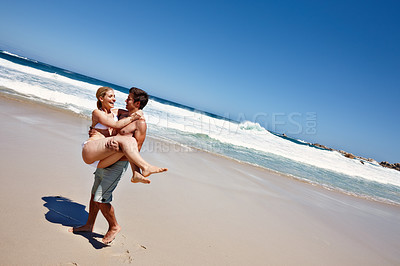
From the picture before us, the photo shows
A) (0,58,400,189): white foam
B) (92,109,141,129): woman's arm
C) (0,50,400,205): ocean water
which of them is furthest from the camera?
(0,58,400,189): white foam

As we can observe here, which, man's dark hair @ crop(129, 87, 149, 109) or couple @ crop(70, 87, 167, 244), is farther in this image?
man's dark hair @ crop(129, 87, 149, 109)

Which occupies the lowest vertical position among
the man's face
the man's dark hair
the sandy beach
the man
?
the sandy beach

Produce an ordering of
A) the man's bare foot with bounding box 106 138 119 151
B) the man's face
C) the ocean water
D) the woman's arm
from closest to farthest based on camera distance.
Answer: the man's bare foot with bounding box 106 138 119 151
the woman's arm
the man's face
the ocean water

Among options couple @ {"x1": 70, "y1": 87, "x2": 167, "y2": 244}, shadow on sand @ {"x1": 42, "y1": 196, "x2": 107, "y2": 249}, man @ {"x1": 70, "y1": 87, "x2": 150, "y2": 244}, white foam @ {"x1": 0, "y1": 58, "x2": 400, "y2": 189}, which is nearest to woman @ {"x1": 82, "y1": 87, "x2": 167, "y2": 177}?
couple @ {"x1": 70, "y1": 87, "x2": 167, "y2": 244}

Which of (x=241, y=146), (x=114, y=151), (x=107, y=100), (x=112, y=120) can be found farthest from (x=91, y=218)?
(x=241, y=146)

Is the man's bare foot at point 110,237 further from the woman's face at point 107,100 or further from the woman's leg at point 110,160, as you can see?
the woman's face at point 107,100

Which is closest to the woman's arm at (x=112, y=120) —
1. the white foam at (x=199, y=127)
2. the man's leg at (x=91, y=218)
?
the man's leg at (x=91, y=218)

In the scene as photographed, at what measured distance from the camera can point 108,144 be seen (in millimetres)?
2445

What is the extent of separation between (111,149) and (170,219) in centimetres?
180

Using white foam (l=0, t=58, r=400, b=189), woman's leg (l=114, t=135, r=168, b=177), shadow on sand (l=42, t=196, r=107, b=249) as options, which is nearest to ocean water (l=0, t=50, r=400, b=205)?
white foam (l=0, t=58, r=400, b=189)

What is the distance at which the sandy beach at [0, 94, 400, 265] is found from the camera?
263 centimetres

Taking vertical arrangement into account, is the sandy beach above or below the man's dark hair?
below

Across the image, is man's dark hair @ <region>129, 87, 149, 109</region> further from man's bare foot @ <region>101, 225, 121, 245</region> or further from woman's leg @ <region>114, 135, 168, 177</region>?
man's bare foot @ <region>101, 225, 121, 245</region>

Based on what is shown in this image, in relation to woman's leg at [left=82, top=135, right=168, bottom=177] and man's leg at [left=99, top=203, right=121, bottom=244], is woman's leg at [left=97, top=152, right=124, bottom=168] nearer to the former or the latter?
woman's leg at [left=82, top=135, right=168, bottom=177]
